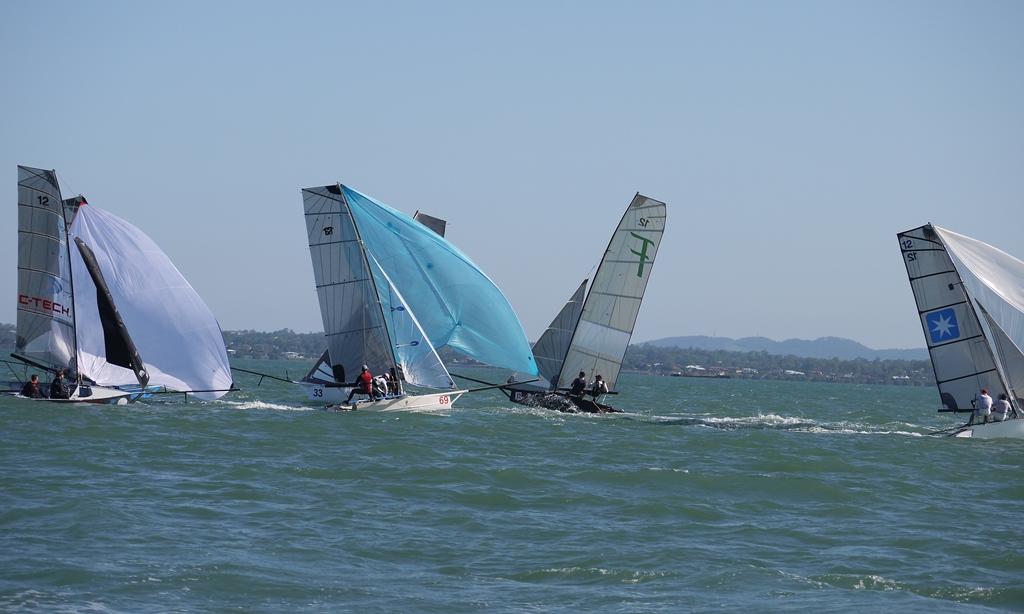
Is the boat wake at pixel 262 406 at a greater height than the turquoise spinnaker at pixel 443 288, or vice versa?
the turquoise spinnaker at pixel 443 288

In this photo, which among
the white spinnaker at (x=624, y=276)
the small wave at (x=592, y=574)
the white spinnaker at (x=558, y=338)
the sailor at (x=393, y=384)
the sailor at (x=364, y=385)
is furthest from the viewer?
the white spinnaker at (x=558, y=338)

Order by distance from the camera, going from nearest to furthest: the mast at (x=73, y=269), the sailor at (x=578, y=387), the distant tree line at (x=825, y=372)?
the mast at (x=73, y=269), the sailor at (x=578, y=387), the distant tree line at (x=825, y=372)

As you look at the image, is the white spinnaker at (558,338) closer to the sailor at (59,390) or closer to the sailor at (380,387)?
the sailor at (380,387)

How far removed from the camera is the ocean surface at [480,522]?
36.1 ft

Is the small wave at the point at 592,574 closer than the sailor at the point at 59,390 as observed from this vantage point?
Yes

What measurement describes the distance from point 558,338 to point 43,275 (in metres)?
12.4

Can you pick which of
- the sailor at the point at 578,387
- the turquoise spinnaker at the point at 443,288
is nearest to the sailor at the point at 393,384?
the turquoise spinnaker at the point at 443,288

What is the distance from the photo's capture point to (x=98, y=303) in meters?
25.8

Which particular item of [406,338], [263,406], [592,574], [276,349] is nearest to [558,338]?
[406,338]

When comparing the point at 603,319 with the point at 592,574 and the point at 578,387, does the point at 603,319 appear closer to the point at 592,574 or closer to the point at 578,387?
the point at 578,387

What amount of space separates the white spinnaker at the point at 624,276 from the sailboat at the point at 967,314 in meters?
5.89

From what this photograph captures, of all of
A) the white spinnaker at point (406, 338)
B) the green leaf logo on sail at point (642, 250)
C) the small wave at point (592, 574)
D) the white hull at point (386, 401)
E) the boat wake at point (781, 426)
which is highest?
the green leaf logo on sail at point (642, 250)

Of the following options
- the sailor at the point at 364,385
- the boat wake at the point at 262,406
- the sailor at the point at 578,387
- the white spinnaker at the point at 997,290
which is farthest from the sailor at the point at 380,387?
the white spinnaker at the point at 997,290

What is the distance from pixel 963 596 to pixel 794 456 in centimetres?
1026
